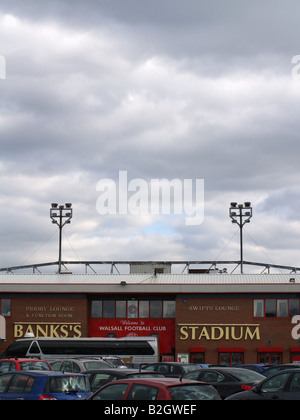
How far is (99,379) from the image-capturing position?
21.5 metres

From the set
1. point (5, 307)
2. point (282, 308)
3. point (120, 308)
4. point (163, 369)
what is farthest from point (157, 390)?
point (5, 307)

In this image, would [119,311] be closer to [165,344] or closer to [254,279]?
[165,344]

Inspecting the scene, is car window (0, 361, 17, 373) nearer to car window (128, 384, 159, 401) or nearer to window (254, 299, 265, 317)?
car window (128, 384, 159, 401)

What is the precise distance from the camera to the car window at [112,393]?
13367mm

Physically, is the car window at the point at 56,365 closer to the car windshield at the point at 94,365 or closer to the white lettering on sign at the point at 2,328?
the car windshield at the point at 94,365

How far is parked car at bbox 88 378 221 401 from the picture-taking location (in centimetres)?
1254

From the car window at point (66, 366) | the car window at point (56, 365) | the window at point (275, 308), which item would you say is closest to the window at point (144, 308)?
the window at point (275, 308)

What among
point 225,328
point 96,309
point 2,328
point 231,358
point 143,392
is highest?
point 96,309

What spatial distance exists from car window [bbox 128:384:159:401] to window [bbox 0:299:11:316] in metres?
46.2

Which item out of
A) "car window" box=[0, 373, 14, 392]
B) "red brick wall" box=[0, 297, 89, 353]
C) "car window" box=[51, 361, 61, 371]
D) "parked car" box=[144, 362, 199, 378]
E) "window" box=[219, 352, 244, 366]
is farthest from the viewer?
"red brick wall" box=[0, 297, 89, 353]

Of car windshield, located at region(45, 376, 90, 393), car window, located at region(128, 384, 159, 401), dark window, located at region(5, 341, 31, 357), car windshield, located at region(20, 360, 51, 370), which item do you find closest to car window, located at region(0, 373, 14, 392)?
car windshield, located at region(45, 376, 90, 393)

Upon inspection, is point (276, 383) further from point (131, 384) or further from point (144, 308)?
point (144, 308)

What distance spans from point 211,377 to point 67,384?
823cm

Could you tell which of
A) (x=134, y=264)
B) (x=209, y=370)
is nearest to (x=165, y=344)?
(x=134, y=264)
